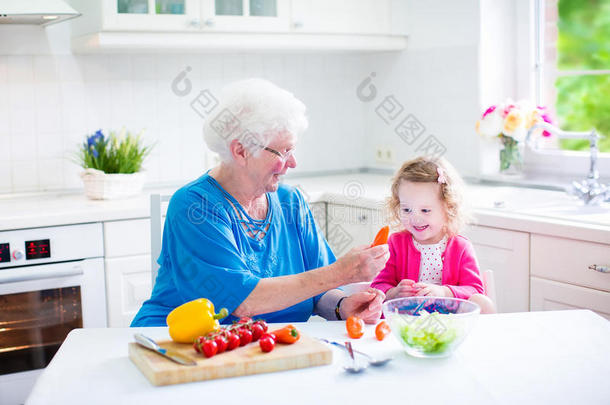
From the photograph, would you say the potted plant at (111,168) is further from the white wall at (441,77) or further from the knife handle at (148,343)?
the knife handle at (148,343)

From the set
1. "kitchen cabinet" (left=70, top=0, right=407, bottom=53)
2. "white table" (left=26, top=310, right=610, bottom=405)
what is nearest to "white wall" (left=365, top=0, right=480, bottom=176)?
"kitchen cabinet" (left=70, top=0, right=407, bottom=53)

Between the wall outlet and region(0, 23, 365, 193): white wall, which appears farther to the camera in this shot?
the wall outlet

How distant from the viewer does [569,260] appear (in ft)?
7.83

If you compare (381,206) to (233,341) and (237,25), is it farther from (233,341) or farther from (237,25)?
(233,341)

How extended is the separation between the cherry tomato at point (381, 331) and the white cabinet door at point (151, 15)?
190cm

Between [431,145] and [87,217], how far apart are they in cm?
169

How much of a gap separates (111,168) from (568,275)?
187cm

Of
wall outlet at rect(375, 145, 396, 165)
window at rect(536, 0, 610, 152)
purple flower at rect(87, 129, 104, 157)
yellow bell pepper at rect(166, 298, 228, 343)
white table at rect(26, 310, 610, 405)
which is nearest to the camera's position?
white table at rect(26, 310, 610, 405)

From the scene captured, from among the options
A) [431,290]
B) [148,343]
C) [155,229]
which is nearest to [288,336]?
[148,343]

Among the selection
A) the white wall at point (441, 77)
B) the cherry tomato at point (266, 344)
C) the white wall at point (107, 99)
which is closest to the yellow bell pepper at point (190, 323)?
the cherry tomato at point (266, 344)

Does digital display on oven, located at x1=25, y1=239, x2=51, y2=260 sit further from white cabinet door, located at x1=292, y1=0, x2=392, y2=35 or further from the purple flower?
white cabinet door, located at x1=292, y1=0, x2=392, y2=35

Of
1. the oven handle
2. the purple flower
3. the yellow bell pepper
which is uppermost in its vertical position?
the purple flower

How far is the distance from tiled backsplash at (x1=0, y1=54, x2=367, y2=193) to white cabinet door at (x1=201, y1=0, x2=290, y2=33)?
0.44 meters

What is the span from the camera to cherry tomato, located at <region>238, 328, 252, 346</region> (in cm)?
145
